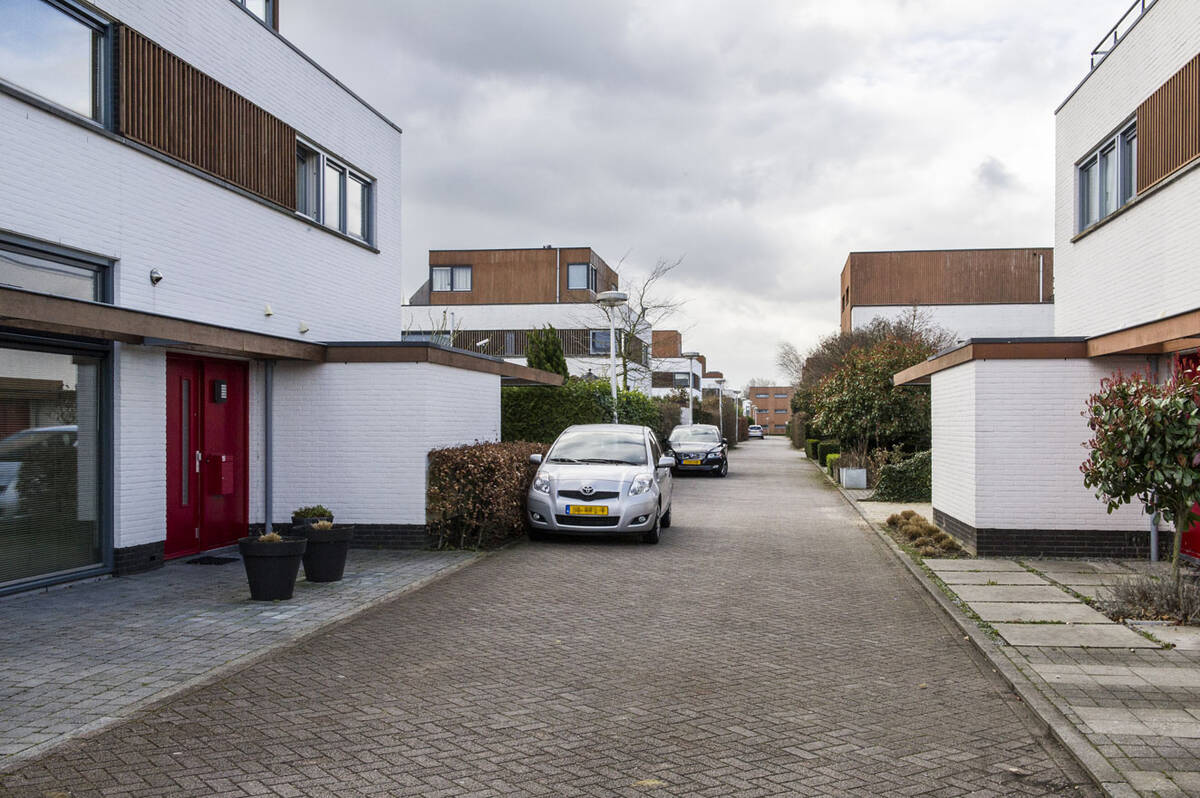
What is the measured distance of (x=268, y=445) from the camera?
38.0ft

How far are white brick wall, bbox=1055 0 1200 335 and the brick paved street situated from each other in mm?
4654

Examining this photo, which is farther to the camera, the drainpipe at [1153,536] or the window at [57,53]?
the drainpipe at [1153,536]

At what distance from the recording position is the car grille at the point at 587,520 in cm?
1188

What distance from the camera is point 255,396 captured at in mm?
11906

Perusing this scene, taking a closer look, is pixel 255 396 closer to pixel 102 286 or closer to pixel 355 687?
pixel 102 286

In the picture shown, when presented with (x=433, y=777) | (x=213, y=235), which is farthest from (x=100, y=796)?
(x=213, y=235)

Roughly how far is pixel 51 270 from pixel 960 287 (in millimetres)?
51520

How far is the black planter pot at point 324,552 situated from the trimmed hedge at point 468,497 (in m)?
2.36

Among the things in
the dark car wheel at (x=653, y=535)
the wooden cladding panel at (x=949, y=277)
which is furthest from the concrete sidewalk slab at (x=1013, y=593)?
the wooden cladding panel at (x=949, y=277)

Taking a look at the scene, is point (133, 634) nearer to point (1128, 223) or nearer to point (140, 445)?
point (140, 445)

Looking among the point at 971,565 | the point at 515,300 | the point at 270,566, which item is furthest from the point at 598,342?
the point at 270,566

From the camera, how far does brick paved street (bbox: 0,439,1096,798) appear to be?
164 inches

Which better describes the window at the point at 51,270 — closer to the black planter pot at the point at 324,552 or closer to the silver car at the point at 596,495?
the black planter pot at the point at 324,552

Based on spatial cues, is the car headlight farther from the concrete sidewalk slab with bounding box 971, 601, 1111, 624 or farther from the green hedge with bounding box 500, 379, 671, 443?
the green hedge with bounding box 500, 379, 671, 443
